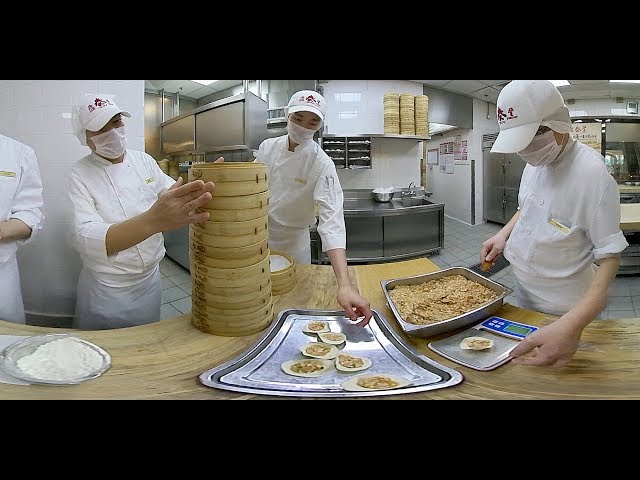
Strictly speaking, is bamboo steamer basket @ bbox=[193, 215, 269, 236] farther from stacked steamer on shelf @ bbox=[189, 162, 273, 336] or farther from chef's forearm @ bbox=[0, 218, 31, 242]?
chef's forearm @ bbox=[0, 218, 31, 242]

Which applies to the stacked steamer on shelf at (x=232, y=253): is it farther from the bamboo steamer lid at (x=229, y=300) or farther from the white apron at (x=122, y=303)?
the white apron at (x=122, y=303)

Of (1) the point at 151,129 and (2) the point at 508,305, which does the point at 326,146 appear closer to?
(1) the point at 151,129

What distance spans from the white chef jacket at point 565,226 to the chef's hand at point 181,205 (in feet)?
3.03

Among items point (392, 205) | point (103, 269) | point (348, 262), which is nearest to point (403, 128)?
point (392, 205)

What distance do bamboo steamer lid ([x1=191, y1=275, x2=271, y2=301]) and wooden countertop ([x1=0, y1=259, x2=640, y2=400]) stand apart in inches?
4.7

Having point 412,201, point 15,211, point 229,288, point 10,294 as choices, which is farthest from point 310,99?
point 10,294

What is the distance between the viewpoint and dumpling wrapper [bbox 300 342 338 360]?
2.70 ft

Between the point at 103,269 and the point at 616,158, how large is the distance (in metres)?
1.56

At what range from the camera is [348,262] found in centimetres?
111

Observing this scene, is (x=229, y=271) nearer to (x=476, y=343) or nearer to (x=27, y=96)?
(x=476, y=343)

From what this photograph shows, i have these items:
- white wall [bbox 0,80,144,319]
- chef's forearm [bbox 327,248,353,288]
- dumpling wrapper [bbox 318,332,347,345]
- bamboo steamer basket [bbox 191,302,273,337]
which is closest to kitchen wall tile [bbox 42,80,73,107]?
white wall [bbox 0,80,144,319]

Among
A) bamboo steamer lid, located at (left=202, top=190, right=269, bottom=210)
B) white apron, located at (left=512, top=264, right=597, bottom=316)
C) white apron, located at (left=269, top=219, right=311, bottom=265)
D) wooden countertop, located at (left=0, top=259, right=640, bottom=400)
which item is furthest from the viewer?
white apron, located at (left=269, top=219, right=311, bottom=265)

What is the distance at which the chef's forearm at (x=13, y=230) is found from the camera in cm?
102

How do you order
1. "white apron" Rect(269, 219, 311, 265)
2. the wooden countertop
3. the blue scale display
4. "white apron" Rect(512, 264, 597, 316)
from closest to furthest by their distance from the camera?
the wooden countertop, the blue scale display, "white apron" Rect(512, 264, 597, 316), "white apron" Rect(269, 219, 311, 265)
